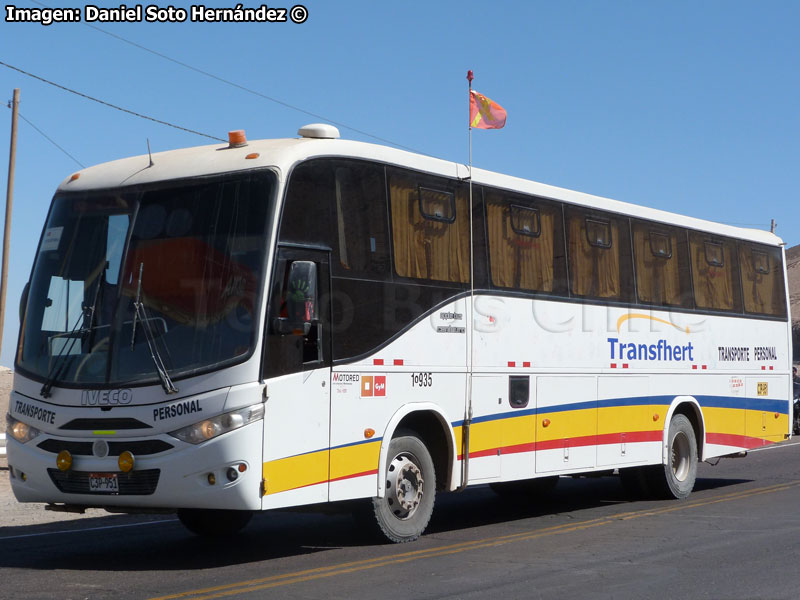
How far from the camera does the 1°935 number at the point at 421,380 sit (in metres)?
11.3

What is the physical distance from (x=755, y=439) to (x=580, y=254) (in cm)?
582

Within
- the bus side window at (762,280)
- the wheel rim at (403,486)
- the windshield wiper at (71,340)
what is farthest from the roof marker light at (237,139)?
the bus side window at (762,280)

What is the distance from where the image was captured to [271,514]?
1451 centimetres

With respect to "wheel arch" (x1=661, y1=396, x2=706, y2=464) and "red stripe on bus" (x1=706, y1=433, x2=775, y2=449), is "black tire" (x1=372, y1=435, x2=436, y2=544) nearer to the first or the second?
"wheel arch" (x1=661, y1=396, x2=706, y2=464)

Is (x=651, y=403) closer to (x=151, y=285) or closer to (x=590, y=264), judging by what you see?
(x=590, y=264)

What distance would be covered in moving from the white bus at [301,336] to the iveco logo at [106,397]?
0.02 m

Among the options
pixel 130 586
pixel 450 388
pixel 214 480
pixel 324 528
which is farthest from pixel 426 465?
pixel 130 586

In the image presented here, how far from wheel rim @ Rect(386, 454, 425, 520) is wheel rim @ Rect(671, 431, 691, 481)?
6.09 meters

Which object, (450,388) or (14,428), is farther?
(450,388)

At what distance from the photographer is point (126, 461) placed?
9.38 m

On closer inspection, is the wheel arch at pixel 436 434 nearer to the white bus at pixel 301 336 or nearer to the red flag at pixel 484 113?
the white bus at pixel 301 336

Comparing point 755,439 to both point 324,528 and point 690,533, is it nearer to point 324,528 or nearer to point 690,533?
point 690,533

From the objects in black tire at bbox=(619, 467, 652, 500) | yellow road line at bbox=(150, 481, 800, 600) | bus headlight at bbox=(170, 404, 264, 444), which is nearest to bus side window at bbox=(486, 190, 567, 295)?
yellow road line at bbox=(150, 481, 800, 600)

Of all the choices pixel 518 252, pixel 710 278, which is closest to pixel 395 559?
pixel 518 252
